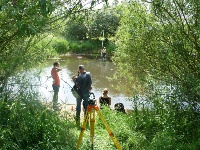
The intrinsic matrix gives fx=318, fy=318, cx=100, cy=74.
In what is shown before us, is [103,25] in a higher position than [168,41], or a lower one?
higher

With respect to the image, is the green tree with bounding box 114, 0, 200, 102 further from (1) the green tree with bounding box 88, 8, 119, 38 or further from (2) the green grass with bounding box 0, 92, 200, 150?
(1) the green tree with bounding box 88, 8, 119, 38

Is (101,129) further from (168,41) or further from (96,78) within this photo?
(96,78)

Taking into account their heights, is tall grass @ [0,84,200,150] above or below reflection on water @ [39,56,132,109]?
below

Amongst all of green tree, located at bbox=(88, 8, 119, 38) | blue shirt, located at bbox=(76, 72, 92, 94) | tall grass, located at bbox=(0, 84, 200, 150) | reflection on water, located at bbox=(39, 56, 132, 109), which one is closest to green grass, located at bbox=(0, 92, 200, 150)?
tall grass, located at bbox=(0, 84, 200, 150)

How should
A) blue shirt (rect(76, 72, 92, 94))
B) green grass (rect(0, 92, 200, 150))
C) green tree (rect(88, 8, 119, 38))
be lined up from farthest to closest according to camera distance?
1. green tree (rect(88, 8, 119, 38))
2. blue shirt (rect(76, 72, 92, 94))
3. green grass (rect(0, 92, 200, 150))

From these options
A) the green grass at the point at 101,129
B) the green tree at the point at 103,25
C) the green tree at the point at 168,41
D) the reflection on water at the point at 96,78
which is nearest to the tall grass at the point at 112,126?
the green grass at the point at 101,129

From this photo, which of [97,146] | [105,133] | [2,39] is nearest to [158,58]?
[105,133]

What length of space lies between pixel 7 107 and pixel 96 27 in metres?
24.6

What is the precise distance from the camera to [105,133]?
5.61 m

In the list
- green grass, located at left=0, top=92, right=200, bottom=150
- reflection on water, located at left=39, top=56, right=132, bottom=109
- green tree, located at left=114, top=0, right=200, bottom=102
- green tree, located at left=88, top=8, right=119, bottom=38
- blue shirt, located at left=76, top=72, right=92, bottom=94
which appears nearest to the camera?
green grass, located at left=0, top=92, right=200, bottom=150

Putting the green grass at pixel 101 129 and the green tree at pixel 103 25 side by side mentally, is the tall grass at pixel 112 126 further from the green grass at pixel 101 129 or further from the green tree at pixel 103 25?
the green tree at pixel 103 25

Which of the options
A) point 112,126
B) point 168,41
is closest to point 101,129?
point 112,126

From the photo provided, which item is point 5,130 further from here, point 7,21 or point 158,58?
point 158,58

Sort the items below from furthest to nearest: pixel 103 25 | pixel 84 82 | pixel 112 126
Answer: pixel 103 25 < pixel 84 82 < pixel 112 126
